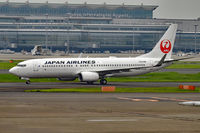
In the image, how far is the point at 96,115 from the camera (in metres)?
34.0

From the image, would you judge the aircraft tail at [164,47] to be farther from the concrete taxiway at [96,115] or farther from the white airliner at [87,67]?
the concrete taxiway at [96,115]

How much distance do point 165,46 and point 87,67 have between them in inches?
504

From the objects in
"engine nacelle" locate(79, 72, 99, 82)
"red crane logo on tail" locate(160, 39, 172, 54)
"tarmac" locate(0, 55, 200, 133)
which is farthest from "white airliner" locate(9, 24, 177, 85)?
"tarmac" locate(0, 55, 200, 133)

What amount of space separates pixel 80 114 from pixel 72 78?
40.1 meters

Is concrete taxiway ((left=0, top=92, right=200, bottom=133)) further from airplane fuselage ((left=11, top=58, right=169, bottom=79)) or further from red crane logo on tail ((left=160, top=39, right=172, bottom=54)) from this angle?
red crane logo on tail ((left=160, top=39, right=172, bottom=54))

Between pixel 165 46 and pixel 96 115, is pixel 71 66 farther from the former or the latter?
pixel 96 115

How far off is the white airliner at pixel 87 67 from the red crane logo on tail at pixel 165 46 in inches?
36.2

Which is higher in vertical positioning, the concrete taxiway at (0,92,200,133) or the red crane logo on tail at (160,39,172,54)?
the red crane logo on tail at (160,39,172,54)

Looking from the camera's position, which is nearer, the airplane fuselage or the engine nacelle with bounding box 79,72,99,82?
the engine nacelle with bounding box 79,72,99,82

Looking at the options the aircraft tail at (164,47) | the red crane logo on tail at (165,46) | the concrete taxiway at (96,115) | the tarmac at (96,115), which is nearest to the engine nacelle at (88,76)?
the aircraft tail at (164,47)

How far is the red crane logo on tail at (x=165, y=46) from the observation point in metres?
77.8

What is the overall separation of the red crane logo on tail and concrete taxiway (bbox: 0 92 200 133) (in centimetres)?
3089

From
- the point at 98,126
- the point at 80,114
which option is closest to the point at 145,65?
the point at 80,114

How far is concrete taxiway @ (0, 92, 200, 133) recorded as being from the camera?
28422 millimetres
